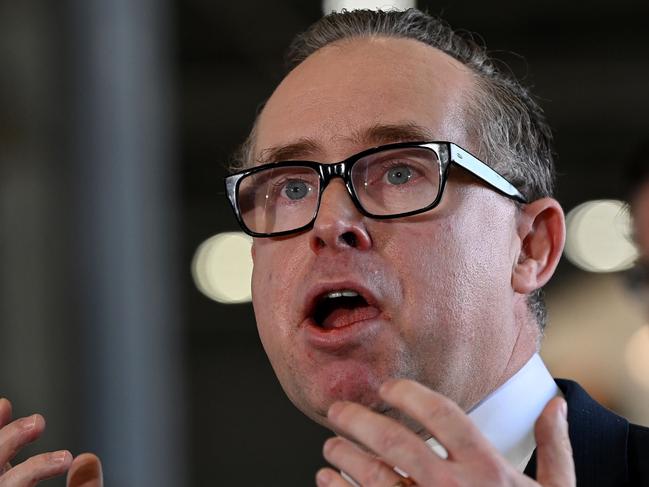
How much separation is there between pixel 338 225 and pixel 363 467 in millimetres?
373

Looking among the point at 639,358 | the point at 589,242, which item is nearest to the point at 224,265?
the point at 589,242

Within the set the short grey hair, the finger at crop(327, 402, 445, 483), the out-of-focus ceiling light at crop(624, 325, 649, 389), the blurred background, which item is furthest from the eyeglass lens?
the out-of-focus ceiling light at crop(624, 325, 649, 389)

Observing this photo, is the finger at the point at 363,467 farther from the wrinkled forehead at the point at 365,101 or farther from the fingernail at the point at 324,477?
the wrinkled forehead at the point at 365,101

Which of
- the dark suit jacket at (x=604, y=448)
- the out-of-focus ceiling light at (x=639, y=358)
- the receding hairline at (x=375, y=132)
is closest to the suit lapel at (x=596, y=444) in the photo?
the dark suit jacket at (x=604, y=448)

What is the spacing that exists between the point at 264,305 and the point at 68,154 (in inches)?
111

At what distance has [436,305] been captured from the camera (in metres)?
1.31

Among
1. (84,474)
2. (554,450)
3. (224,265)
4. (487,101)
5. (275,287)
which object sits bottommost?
(224,265)

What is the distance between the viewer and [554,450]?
0.99m

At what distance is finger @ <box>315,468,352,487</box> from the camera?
1021mm

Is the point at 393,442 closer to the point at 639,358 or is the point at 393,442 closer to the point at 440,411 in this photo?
the point at 440,411

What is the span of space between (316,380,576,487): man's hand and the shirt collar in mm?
353

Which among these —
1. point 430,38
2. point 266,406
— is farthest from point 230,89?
point 430,38

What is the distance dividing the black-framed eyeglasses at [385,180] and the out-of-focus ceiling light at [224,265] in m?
8.61

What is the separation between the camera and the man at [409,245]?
1300 mm
